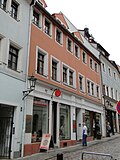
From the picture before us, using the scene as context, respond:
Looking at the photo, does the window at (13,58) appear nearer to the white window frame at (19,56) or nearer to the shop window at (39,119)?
the white window frame at (19,56)

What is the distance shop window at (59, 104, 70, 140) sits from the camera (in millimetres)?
17750

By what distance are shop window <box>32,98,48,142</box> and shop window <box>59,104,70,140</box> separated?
2242 millimetres

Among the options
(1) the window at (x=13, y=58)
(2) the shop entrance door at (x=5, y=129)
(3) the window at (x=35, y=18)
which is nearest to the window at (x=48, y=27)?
(3) the window at (x=35, y=18)

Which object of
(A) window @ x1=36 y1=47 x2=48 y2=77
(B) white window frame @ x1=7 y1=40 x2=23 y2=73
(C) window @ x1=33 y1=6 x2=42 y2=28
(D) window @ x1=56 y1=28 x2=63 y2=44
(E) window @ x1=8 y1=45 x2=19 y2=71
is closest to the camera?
(E) window @ x1=8 y1=45 x2=19 y2=71

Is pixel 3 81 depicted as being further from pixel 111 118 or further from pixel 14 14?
pixel 111 118

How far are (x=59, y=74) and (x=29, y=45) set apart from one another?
445cm

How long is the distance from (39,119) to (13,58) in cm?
484

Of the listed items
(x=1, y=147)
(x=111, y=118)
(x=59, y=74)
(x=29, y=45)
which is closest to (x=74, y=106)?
(x=59, y=74)

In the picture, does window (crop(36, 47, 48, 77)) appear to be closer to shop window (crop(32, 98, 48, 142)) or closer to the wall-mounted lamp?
shop window (crop(32, 98, 48, 142))

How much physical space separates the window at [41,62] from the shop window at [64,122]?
145 inches

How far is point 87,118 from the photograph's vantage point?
23.1 meters

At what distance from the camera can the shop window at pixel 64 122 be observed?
17.8 m

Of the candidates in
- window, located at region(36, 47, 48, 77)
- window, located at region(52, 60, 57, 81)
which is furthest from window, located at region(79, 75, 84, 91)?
window, located at region(36, 47, 48, 77)

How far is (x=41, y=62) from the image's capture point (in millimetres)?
16297
